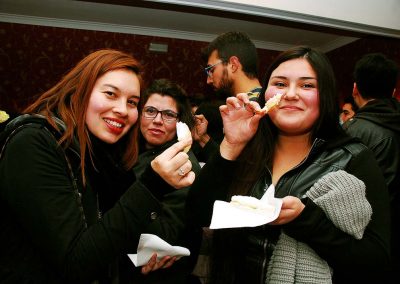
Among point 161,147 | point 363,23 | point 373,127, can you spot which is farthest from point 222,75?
point 363,23

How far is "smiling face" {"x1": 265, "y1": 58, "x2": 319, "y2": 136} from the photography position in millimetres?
1229

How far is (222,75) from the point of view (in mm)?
2326

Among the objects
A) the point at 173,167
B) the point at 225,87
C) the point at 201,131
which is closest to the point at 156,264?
the point at 173,167

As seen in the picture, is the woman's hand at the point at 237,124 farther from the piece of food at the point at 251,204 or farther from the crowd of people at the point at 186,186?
the piece of food at the point at 251,204

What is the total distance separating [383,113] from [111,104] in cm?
159

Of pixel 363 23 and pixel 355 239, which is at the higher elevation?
pixel 363 23

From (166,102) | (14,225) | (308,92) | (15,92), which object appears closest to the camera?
(14,225)

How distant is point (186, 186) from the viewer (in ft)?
4.27

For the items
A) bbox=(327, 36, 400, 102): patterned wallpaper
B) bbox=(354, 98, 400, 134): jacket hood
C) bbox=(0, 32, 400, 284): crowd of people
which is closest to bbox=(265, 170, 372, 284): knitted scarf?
bbox=(0, 32, 400, 284): crowd of people

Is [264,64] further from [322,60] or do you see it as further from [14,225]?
[14,225]

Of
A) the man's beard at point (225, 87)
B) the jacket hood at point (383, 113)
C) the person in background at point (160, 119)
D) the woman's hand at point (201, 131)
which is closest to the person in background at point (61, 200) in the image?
the person in background at point (160, 119)

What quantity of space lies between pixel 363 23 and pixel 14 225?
11.8 feet

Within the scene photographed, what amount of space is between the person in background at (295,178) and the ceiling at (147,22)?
3.23m

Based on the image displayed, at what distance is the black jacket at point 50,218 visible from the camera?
947mm
